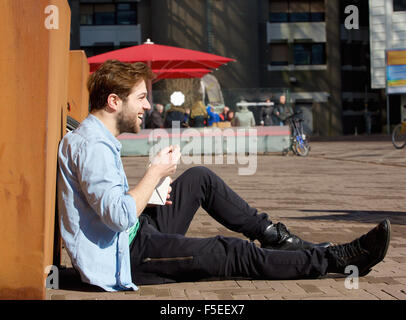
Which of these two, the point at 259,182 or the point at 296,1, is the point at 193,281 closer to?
the point at 259,182

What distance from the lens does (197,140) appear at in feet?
68.7

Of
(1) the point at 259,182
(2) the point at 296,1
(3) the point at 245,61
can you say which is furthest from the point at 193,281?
(2) the point at 296,1

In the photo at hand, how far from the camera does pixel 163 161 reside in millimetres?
3600

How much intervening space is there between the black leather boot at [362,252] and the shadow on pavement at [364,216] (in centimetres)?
285

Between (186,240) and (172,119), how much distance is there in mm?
17244

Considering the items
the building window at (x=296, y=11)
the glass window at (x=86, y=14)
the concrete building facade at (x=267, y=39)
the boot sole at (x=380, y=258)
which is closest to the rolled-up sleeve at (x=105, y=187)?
the boot sole at (x=380, y=258)

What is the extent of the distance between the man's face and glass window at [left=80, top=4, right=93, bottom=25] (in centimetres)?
4325

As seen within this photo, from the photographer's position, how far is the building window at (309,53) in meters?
46.6

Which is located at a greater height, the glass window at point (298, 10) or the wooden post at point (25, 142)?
the glass window at point (298, 10)

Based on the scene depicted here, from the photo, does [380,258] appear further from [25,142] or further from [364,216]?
[364,216]

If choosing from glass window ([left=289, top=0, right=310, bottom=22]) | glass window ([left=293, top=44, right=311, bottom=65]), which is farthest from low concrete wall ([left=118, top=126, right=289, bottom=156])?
glass window ([left=289, top=0, right=310, bottom=22])

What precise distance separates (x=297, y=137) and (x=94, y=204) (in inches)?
640

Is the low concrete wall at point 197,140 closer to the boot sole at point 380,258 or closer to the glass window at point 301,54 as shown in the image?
the boot sole at point 380,258

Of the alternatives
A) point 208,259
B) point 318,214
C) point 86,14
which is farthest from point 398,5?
point 208,259
